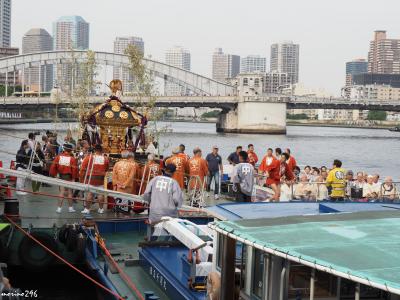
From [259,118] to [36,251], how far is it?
109 m

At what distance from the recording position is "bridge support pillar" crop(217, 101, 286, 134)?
120 metres

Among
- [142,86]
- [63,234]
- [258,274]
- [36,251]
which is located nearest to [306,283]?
[258,274]

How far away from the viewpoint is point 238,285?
301 inches

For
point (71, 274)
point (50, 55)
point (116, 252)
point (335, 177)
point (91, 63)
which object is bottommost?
point (71, 274)

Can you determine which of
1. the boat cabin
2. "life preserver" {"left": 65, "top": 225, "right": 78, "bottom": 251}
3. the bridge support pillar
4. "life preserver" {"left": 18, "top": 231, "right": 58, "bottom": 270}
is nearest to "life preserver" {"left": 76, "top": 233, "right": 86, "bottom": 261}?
"life preserver" {"left": 65, "top": 225, "right": 78, "bottom": 251}

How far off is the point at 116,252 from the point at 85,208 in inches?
139

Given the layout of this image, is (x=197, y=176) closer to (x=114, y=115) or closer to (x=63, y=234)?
(x=63, y=234)

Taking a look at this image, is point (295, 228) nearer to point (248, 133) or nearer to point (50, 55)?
point (50, 55)

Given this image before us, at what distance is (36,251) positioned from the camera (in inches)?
536

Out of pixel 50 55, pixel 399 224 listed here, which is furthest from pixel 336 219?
pixel 50 55

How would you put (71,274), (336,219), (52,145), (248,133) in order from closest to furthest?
(336,219) → (71,274) → (52,145) → (248,133)

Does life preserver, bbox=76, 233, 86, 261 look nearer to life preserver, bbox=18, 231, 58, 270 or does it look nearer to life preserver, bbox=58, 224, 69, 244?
life preserver, bbox=58, 224, 69, 244

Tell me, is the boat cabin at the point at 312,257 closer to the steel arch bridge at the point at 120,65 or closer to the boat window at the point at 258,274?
the boat window at the point at 258,274

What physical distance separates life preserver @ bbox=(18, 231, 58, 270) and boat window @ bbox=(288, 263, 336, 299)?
7.95 meters
